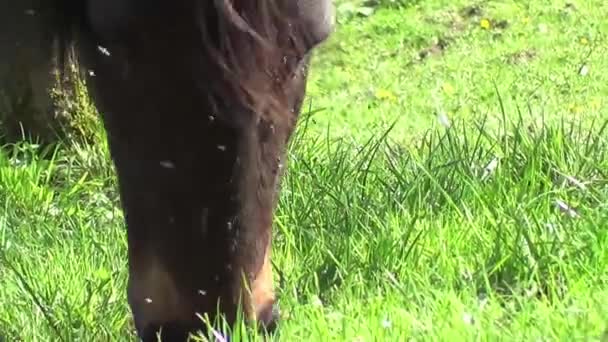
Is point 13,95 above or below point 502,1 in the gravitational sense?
above

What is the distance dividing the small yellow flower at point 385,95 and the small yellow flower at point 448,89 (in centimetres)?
31

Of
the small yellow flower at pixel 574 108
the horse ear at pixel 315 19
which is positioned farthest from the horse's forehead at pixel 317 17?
the small yellow flower at pixel 574 108

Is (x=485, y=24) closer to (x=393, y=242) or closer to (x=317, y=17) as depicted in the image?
(x=393, y=242)

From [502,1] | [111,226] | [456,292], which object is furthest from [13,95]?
[502,1]

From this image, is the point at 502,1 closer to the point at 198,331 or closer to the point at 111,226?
the point at 111,226

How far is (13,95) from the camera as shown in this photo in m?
4.34

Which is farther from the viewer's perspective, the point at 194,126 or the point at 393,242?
the point at 393,242

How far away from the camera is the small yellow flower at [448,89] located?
22.3 feet

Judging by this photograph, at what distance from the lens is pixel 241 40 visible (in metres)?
1.24

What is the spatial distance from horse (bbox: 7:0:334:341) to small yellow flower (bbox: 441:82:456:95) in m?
5.42

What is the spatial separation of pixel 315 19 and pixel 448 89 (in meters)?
5.59

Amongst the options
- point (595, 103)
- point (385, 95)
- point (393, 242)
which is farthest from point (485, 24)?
point (393, 242)

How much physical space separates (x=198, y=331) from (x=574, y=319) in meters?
0.54

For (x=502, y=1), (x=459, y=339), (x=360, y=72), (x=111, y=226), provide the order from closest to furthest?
(x=459, y=339)
(x=111, y=226)
(x=360, y=72)
(x=502, y=1)
